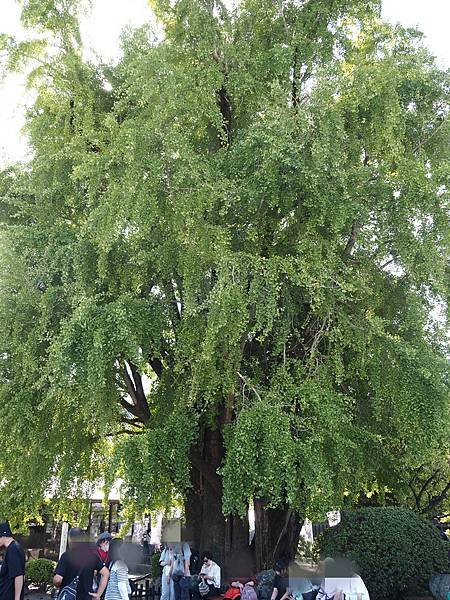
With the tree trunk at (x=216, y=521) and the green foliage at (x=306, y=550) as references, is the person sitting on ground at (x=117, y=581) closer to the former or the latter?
the tree trunk at (x=216, y=521)

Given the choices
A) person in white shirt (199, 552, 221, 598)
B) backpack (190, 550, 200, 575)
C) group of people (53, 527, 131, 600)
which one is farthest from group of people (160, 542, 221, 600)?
group of people (53, 527, 131, 600)

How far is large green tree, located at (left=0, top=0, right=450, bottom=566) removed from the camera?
8109 mm

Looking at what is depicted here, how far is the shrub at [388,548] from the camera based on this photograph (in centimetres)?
916

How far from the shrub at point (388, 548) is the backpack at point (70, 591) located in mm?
5198

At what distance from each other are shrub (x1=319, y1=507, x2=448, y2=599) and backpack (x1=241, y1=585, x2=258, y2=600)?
182cm

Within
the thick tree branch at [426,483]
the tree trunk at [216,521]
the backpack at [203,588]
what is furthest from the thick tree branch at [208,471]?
the thick tree branch at [426,483]

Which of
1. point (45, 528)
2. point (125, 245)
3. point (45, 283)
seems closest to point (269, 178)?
point (125, 245)

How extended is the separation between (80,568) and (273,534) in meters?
5.98

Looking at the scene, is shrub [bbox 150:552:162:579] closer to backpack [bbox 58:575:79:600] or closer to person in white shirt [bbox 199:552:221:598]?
person in white shirt [bbox 199:552:221:598]

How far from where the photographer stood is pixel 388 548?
9312 millimetres

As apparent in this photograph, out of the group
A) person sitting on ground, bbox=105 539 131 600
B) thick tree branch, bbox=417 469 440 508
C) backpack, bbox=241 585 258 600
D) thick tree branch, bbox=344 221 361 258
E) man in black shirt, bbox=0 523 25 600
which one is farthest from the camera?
thick tree branch, bbox=417 469 440 508

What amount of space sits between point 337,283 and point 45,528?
16896 millimetres

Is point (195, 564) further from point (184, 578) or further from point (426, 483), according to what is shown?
point (426, 483)

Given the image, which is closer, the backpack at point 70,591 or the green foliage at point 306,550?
the backpack at point 70,591
